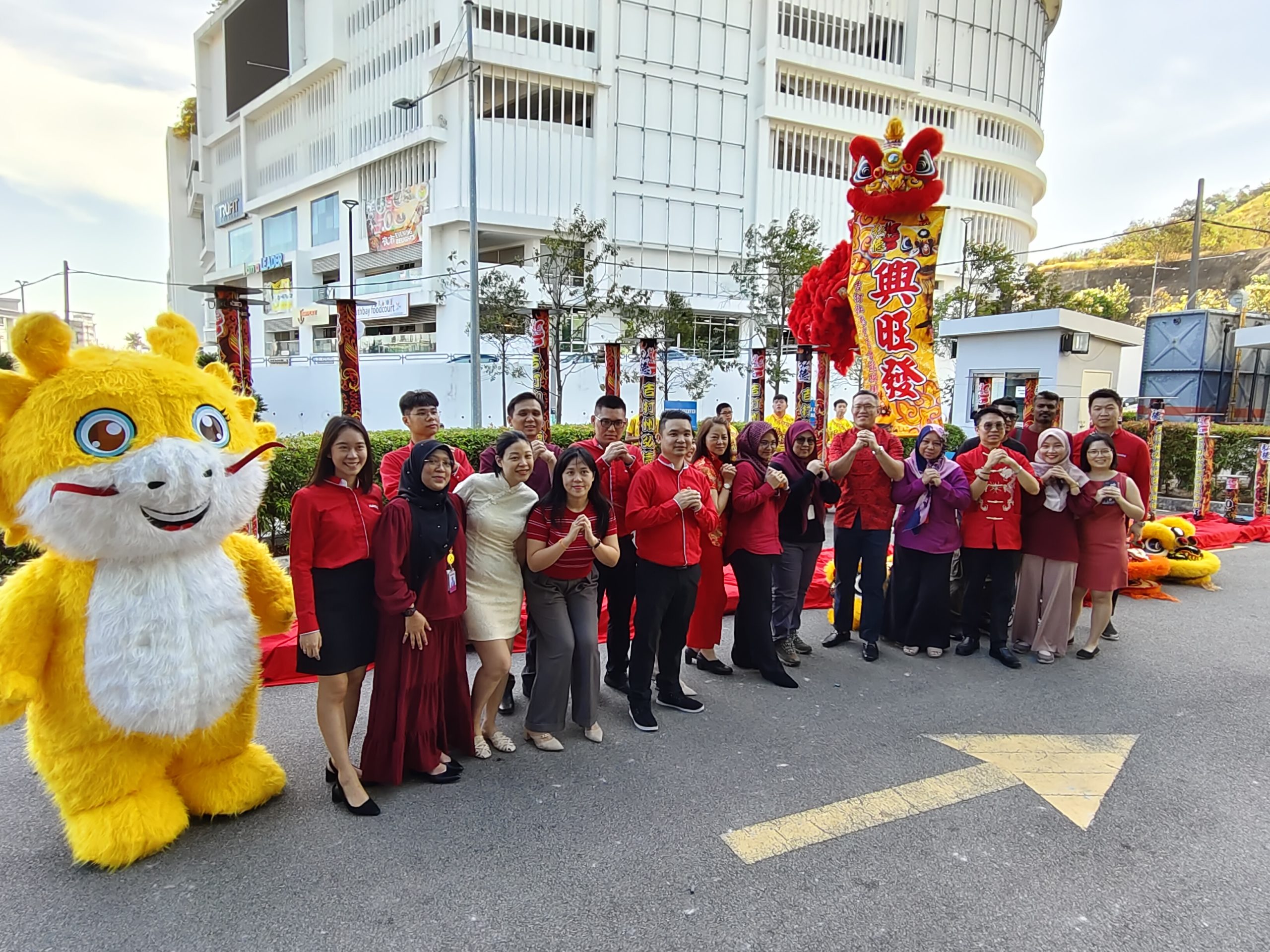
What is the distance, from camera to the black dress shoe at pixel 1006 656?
4.85 meters

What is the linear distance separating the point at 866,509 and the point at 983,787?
6.50 ft

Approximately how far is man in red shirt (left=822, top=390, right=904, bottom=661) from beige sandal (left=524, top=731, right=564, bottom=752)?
7.41ft

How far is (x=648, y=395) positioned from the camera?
27.6 feet

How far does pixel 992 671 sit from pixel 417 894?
376 centimetres

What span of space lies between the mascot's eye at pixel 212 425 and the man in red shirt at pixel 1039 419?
5.30m

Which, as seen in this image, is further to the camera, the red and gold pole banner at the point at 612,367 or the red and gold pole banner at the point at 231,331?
the red and gold pole banner at the point at 612,367

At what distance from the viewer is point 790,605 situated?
4.88 metres

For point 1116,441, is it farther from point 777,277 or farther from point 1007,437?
point 777,277

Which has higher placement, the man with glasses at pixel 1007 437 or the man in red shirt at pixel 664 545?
the man with glasses at pixel 1007 437

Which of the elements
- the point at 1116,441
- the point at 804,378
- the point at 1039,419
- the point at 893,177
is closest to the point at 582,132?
the point at 893,177

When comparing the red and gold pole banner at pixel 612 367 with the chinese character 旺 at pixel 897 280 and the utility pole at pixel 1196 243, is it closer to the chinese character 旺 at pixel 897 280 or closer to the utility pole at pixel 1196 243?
the chinese character 旺 at pixel 897 280

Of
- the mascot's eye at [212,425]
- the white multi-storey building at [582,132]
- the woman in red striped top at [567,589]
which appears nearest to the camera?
the mascot's eye at [212,425]

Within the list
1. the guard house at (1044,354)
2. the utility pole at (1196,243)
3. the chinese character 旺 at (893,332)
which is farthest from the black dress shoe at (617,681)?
the utility pole at (1196,243)

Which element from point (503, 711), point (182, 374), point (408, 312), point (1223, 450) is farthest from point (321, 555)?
point (408, 312)
